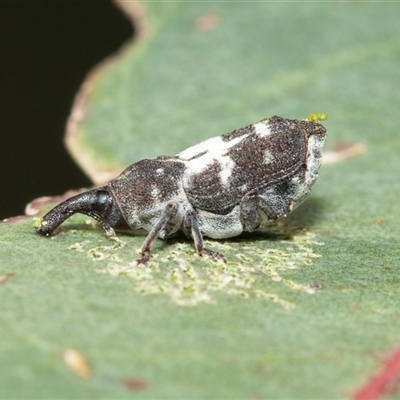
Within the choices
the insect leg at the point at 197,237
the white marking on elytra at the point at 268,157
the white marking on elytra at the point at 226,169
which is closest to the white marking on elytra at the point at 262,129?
the white marking on elytra at the point at 268,157

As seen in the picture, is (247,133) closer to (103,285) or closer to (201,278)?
(201,278)

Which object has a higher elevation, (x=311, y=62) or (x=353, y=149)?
(x=311, y=62)

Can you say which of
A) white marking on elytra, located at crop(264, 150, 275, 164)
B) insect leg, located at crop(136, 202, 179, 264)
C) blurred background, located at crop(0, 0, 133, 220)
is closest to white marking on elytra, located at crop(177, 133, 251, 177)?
white marking on elytra, located at crop(264, 150, 275, 164)

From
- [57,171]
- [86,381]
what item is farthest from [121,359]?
[57,171]

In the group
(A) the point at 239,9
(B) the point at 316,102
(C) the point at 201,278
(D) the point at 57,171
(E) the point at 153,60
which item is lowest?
(D) the point at 57,171

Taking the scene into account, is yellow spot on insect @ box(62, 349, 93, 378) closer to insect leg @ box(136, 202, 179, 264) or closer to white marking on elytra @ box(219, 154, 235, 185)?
insect leg @ box(136, 202, 179, 264)

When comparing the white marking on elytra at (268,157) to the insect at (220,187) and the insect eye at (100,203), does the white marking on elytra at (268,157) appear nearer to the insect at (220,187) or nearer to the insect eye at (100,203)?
the insect at (220,187)

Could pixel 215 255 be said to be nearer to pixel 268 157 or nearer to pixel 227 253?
pixel 227 253
